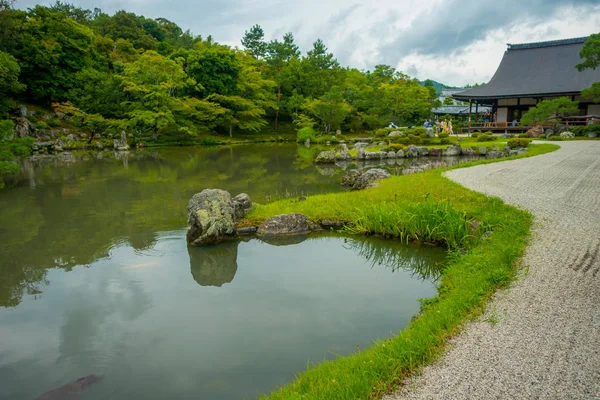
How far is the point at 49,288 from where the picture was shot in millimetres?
5363

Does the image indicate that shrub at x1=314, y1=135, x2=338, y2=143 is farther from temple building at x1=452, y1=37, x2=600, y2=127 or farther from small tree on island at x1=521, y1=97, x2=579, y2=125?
small tree on island at x1=521, y1=97, x2=579, y2=125

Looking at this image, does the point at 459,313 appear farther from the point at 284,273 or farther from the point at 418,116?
the point at 418,116

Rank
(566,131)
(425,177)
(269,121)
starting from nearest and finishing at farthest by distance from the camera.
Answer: (425,177)
(566,131)
(269,121)

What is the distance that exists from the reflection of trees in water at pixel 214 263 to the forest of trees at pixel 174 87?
73.6 ft

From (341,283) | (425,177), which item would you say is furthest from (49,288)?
(425,177)

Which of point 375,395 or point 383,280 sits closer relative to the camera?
point 375,395

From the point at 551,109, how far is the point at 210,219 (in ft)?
76.2

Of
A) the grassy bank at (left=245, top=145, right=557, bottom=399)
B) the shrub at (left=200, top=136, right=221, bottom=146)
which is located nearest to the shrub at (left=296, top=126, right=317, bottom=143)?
the shrub at (left=200, top=136, right=221, bottom=146)

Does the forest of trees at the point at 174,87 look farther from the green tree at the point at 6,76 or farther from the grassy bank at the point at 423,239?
the grassy bank at the point at 423,239

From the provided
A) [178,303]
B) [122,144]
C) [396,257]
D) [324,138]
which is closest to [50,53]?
[122,144]

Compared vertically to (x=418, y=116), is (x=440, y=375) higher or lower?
lower

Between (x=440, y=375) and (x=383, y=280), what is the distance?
8.91ft

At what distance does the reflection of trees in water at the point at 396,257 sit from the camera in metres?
5.73

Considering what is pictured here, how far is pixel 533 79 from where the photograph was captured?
2892 cm
